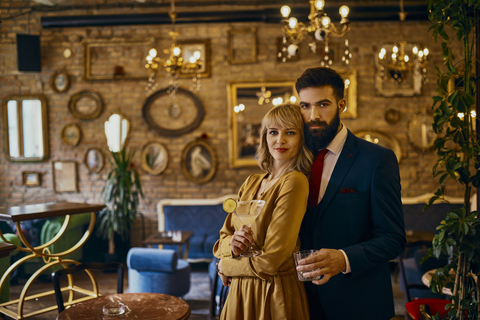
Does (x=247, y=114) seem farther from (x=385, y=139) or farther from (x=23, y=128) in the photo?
(x=23, y=128)

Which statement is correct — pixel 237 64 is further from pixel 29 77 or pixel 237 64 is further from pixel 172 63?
pixel 29 77

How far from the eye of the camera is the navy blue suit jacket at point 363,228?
52.4 inches

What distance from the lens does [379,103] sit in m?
6.21

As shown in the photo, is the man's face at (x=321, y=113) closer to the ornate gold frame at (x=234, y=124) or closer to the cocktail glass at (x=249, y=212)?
the cocktail glass at (x=249, y=212)

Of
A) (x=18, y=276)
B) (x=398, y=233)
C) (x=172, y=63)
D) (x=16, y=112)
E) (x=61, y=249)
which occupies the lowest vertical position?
(x=18, y=276)

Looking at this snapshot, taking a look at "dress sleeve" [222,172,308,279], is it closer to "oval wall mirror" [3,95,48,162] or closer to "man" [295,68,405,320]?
"man" [295,68,405,320]

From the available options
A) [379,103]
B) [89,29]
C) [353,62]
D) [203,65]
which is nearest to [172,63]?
[203,65]

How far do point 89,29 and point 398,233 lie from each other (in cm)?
650

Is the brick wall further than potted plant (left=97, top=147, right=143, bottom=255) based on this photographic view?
Yes

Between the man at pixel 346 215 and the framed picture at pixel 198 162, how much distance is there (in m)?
4.89

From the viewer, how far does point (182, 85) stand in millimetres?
6375

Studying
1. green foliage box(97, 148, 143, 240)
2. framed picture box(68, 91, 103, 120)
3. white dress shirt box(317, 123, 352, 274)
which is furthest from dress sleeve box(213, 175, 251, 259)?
framed picture box(68, 91, 103, 120)

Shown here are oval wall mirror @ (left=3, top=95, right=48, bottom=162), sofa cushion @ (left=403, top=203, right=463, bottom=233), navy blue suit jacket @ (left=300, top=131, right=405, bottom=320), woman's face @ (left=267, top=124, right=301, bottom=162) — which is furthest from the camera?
oval wall mirror @ (left=3, top=95, right=48, bottom=162)

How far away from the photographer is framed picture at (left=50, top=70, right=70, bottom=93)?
6453 mm
